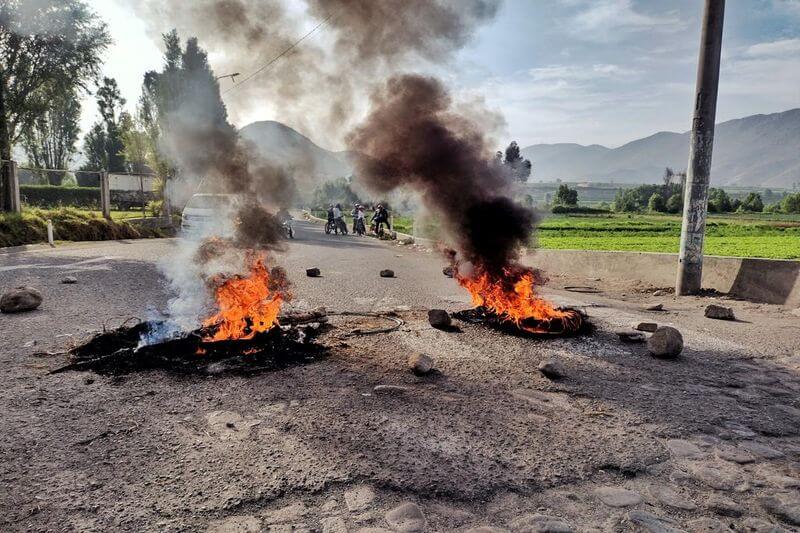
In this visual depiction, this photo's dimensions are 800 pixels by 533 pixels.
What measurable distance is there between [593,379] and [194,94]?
29.3ft

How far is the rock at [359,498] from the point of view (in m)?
2.44

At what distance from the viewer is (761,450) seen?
10.2ft

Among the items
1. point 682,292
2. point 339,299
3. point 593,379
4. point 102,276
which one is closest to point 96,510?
point 593,379

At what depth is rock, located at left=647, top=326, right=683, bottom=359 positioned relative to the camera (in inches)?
195

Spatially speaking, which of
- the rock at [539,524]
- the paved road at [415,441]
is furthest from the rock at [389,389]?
the rock at [539,524]

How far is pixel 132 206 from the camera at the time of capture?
107 feet

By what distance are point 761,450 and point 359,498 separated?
256 centimetres

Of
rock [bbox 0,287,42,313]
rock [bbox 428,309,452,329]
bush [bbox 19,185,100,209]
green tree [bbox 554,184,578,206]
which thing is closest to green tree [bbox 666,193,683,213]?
green tree [bbox 554,184,578,206]

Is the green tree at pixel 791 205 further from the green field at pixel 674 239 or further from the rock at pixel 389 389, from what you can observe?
the rock at pixel 389 389

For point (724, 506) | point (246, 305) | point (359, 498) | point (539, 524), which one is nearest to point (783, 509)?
point (724, 506)

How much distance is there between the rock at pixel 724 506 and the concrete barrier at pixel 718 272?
6269 millimetres

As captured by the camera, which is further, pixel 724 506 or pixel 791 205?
pixel 791 205

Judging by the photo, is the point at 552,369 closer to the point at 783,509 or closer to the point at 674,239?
the point at 783,509

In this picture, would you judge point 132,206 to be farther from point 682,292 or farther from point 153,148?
point 682,292
